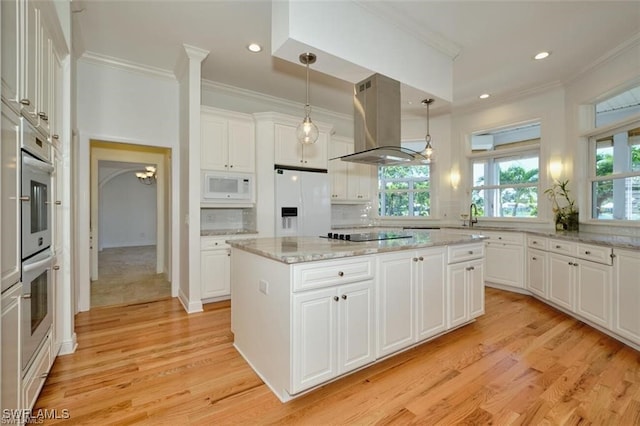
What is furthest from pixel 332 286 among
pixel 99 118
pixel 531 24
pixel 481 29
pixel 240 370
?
pixel 99 118

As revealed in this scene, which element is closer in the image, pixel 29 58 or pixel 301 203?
pixel 29 58

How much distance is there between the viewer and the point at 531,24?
2.82 meters

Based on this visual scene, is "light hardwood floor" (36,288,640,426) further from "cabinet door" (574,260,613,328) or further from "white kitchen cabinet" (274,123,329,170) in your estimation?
"white kitchen cabinet" (274,123,329,170)

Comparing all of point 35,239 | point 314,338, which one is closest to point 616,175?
point 314,338

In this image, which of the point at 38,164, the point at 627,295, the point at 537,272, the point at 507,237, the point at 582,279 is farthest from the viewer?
the point at 507,237

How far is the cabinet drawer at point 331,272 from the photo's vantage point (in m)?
1.77

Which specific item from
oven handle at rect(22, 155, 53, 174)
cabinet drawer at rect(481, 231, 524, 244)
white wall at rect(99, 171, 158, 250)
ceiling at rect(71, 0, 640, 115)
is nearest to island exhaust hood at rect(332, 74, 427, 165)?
ceiling at rect(71, 0, 640, 115)

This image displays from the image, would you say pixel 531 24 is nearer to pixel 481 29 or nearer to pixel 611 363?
pixel 481 29

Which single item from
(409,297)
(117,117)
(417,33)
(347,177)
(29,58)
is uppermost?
(417,33)

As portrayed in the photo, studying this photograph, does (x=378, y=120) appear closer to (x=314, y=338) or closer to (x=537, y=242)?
(x=314, y=338)

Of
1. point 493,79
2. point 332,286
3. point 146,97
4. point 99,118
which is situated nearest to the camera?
point 332,286

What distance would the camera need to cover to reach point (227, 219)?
14.2 feet

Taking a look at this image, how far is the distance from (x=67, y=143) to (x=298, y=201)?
2573mm

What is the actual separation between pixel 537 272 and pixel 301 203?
3.22 meters
